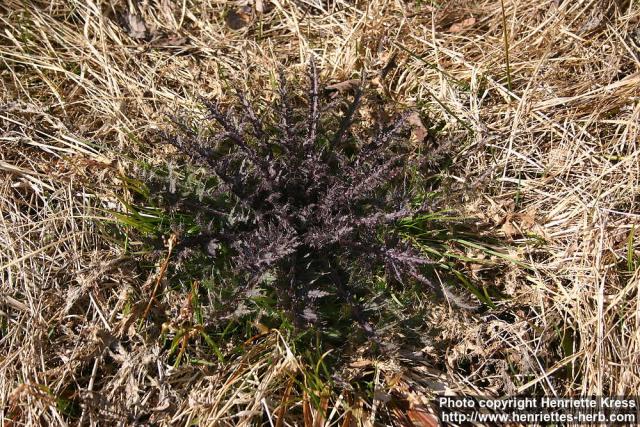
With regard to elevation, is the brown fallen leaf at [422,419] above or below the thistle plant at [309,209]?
below

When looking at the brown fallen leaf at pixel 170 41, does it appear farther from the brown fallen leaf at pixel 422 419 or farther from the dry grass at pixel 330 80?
the brown fallen leaf at pixel 422 419

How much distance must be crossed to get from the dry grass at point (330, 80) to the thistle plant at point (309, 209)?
32 centimetres

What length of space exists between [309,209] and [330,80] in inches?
37.4

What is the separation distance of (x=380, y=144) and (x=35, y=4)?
2.29 metres

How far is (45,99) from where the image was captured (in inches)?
122

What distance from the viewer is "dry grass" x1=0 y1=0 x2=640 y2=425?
2486 millimetres

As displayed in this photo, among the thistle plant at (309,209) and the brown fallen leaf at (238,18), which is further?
the brown fallen leaf at (238,18)

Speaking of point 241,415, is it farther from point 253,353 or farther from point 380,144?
point 380,144

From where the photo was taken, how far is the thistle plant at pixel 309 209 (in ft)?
8.26

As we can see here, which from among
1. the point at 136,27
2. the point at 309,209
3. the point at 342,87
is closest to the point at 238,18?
the point at 136,27

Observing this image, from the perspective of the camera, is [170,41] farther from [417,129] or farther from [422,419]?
[422,419]

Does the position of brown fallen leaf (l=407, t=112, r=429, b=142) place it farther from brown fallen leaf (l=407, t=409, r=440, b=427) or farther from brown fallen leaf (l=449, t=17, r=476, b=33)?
brown fallen leaf (l=407, t=409, r=440, b=427)

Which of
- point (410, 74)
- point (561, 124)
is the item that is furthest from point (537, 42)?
point (410, 74)

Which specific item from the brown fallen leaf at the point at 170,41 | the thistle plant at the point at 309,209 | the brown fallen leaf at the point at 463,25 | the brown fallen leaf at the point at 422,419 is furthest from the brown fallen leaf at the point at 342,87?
the brown fallen leaf at the point at 422,419
